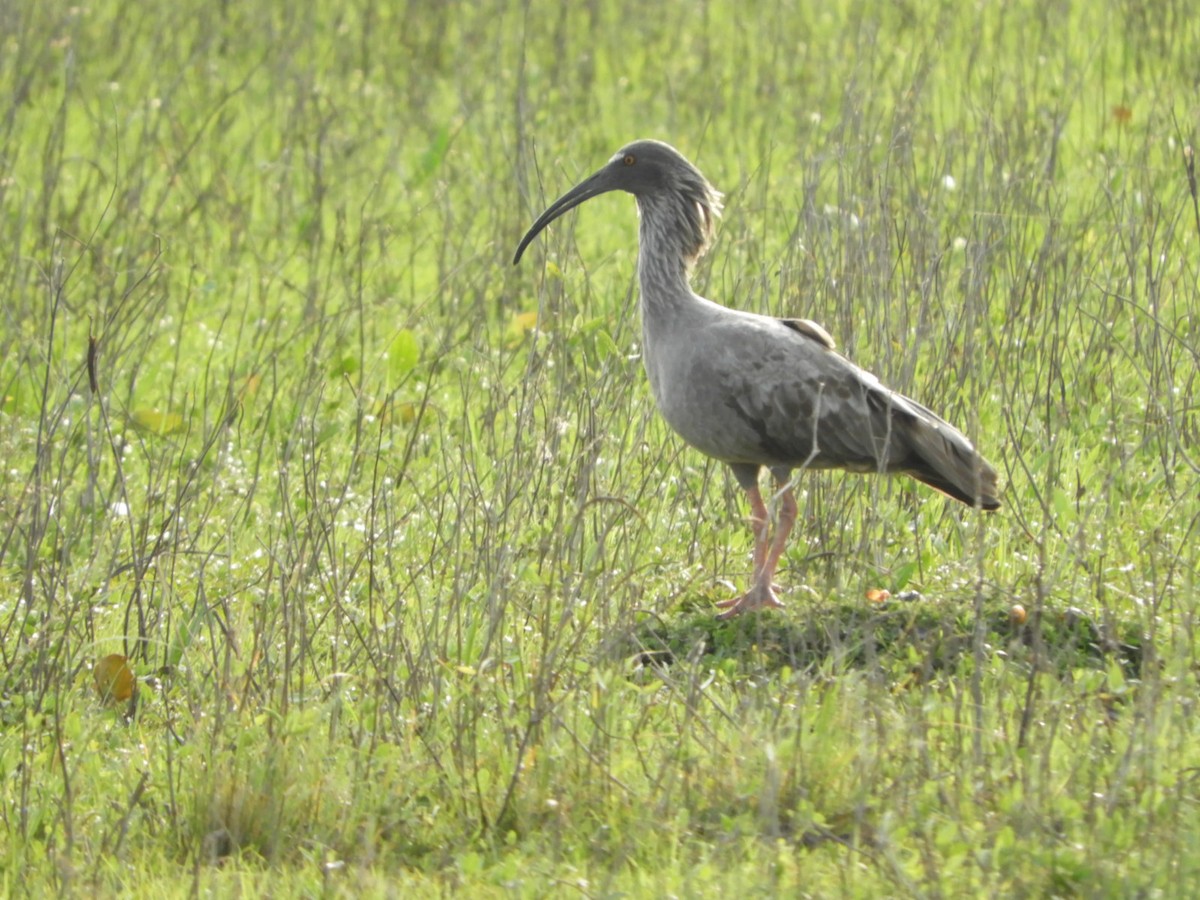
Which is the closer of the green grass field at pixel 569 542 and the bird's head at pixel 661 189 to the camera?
the green grass field at pixel 569 542

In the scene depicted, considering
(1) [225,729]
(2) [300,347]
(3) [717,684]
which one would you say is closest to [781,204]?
(2) [300,347]

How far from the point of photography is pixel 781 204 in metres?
7.77

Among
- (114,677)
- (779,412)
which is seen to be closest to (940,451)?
(779,412)

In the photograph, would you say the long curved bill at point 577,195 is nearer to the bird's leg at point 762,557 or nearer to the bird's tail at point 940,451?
the bird's leg at point 762,557

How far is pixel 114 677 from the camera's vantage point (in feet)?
15.5

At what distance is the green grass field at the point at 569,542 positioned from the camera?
379 centimetres

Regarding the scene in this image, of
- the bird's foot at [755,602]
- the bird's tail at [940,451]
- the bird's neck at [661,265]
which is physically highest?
the bird's neck at [661,265]

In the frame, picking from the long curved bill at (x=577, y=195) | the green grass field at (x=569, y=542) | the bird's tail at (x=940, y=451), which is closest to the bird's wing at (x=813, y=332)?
the green grass field at (x=569, y=542)

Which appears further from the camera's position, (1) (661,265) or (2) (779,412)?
(1) (661,265)

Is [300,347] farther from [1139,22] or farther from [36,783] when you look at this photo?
[1139,22]

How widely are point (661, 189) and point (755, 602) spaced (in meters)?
1.61

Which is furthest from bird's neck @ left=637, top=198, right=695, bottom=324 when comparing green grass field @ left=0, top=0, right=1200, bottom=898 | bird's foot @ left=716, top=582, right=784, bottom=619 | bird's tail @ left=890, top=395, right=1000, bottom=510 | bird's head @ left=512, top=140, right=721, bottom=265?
bird's foot @ left=716, top=582, right=784, bottom=619

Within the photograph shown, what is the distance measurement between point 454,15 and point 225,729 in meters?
9.32

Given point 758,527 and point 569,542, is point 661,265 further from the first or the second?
point 569,542
